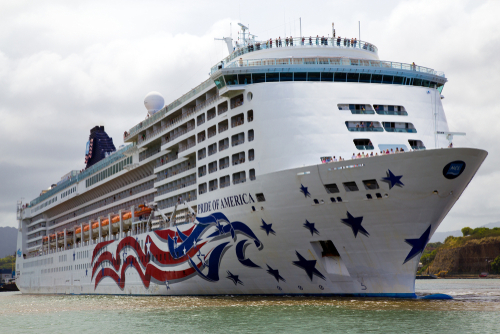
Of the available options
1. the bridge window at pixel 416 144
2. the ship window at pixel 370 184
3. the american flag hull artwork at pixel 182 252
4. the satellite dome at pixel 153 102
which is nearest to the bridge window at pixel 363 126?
the bridge window at pixel 416 144

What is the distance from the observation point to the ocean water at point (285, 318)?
18250 millimetres

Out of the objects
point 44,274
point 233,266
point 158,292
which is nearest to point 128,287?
point 158,292

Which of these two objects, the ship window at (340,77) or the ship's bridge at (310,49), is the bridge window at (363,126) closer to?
the ship window at (340,77)

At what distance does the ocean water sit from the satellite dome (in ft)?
66.5

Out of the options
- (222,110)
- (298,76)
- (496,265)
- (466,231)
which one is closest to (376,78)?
(298,76)

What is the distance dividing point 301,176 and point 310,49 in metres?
8.26

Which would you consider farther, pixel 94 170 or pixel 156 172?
pixel 94 170

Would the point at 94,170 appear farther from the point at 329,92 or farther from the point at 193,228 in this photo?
the point at 329,92

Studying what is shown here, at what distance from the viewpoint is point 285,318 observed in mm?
20609

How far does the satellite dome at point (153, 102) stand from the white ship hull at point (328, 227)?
51.2 ft

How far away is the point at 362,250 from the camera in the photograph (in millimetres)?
23969

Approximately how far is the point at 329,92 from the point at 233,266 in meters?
9.51

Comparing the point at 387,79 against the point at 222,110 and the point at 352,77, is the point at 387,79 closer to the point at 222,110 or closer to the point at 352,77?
the point at 352,77

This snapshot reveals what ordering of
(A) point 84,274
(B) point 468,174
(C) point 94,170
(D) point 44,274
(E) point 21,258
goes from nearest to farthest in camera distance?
(B) point 468,174, (A) point 84,274, (C) point 94,170, (D) point 44,274, (E) point 21,258
